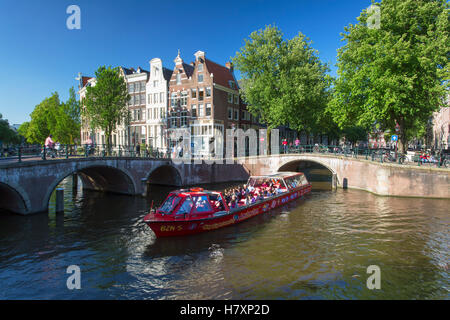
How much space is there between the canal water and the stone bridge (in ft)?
6.50

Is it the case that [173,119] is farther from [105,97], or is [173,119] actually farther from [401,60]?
[401,60]

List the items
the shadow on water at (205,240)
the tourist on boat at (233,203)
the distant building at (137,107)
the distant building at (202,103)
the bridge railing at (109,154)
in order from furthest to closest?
the distant building at (137,107), the distant building at (202,103), the bridge railing at (109,154), the tourist on boat at (233,203), the shadow on water at (205,240)

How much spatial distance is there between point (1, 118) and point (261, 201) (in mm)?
77708

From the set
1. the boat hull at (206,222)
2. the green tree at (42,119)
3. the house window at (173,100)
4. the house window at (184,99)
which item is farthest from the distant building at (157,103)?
the boat hull at (206,222)

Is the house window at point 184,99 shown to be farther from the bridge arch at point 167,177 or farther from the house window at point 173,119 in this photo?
the bridge arch at point 167,177

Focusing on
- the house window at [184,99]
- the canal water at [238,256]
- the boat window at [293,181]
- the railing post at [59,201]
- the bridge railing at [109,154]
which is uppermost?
the house window at [184,99]

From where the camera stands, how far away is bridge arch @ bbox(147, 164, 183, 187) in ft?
106

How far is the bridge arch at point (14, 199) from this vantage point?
17.3 m

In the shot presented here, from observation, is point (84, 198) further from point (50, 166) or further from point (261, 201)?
point (261, 201)

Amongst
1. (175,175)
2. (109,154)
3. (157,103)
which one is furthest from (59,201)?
(157,103)

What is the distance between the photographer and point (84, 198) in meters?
25.9

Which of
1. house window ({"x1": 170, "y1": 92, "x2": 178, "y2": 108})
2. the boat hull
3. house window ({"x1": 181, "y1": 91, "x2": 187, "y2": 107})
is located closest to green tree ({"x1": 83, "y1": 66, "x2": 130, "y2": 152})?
house window ({"x1": 170, "y1": 92, "x2": 178, "y2": 108})
